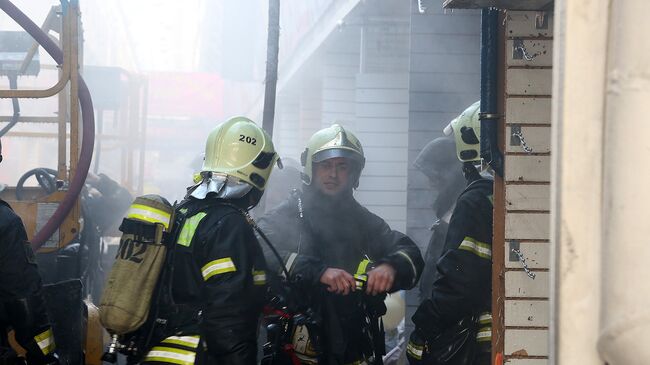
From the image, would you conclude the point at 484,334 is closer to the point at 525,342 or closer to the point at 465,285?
the point at 465,285

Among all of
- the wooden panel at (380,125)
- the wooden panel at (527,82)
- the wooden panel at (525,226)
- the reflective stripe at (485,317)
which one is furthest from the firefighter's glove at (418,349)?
the wooden panel at (380,125)

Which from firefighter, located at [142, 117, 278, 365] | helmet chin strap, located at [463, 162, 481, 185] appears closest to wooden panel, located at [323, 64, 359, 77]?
helmet chin strap, located at [463, 162, 481, 185]

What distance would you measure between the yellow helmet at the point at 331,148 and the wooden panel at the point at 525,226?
2137mm

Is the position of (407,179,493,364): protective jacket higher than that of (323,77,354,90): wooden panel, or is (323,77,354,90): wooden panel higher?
(323,77,354,90): wooden panel

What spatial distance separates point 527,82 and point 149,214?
5.53 ft

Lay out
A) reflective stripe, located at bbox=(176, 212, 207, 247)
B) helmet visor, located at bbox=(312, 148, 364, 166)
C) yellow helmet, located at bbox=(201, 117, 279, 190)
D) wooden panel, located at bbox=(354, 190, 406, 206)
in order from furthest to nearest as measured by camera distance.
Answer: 1. wooden panel, located at bbox=(354, 190, 406, 206)
2. helmet visor, located at bbox=(312, 148, 364, 166)
3. yellow helmet, located at bbox=(201, 117, 279, 190)
4. reflective stripe, located at bbox=(176, 212, 207, 247)

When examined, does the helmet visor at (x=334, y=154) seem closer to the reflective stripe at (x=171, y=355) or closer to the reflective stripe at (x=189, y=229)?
the reflective stripe at (x=189, y=229)

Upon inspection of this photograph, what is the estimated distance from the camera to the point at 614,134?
1.13 m

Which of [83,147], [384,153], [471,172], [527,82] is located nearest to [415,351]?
[471,172]

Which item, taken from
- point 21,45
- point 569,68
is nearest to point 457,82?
point 21,45

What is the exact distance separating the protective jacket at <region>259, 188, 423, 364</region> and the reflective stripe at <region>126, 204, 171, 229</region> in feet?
3.64

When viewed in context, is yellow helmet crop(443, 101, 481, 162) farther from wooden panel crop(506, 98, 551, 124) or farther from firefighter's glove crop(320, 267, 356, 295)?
wooden panel crop(506, 98, 551, 124)

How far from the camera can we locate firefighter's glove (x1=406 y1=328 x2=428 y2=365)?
452 centimetres

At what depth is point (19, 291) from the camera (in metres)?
3.88
